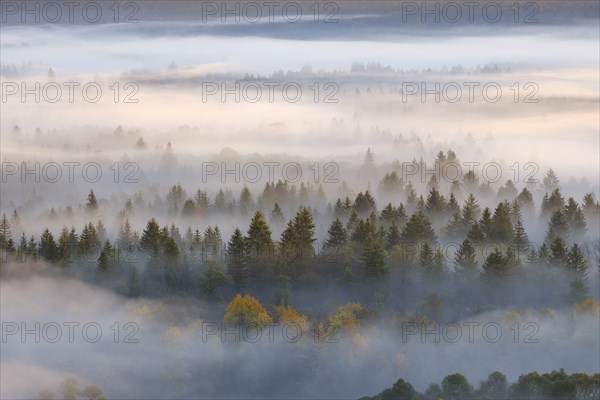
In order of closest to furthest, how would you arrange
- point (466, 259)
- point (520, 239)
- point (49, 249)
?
point (466, 259) → point (520, 239) → point (49, 249)

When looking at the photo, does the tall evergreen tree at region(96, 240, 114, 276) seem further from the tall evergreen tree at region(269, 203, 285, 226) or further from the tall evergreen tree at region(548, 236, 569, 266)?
the tall evergreen tree at region(548, 236, 569, 266)

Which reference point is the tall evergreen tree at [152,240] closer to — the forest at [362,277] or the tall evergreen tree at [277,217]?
the forest at [362,277]

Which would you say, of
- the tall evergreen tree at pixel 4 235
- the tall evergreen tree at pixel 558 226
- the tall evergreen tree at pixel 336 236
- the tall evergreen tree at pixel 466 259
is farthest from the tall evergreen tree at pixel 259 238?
the tall evergreen tree at pixel 4 235

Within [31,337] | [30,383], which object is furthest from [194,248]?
[30,383]

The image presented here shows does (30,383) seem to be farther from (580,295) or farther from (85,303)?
(580,295)

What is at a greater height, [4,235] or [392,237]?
[4,235]

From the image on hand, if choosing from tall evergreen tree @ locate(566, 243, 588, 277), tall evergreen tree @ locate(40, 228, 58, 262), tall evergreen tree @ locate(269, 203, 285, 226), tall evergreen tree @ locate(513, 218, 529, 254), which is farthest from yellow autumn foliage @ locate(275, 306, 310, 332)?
tall evergreen tree @ locate(269, 203, 285, 226)

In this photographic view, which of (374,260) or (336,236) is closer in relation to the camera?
(374,260)

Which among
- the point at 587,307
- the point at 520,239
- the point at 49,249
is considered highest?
the point at 520,239

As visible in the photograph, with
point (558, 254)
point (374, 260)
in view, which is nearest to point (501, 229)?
point (558, 254)

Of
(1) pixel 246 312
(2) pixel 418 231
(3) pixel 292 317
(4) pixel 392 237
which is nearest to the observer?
(3) pixel 292 317

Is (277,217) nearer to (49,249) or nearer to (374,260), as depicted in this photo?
(49,249)

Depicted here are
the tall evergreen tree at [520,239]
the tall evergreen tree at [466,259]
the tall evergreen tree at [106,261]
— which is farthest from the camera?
the tall evergreen tree at [106,261]

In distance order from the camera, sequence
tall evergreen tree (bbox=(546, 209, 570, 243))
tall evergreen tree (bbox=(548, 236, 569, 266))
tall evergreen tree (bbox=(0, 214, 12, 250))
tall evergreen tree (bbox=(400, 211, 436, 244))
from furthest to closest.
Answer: tall evergreen tree (bbox=(0, 214, 12, 250)), tall evergreen tree (bbox=(546, 209, 570, 243)), tall evergreen tree (bbox=(400, 211, 436, 244)), tall evergreen tree (bbox=(548, 236, 569, 266))
